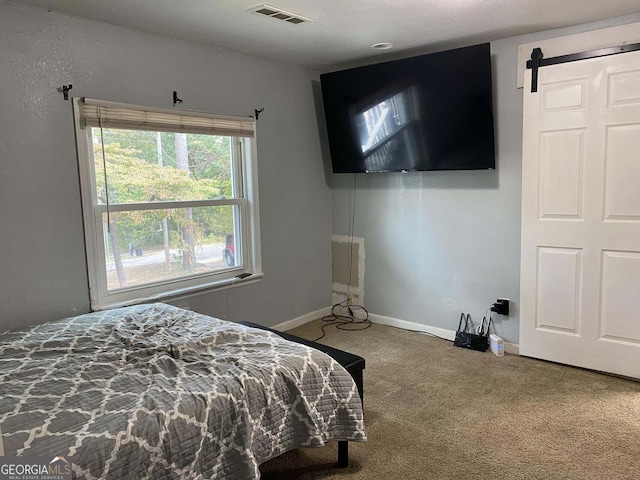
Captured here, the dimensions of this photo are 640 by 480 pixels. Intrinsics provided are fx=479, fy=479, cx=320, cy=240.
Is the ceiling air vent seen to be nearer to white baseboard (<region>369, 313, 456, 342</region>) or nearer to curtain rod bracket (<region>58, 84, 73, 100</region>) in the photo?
curtain rod bracket (<region>58, 84, 73, 100</region>)

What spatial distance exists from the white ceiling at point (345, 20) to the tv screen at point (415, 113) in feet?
0.68

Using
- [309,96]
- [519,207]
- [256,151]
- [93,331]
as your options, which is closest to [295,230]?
[256,151]

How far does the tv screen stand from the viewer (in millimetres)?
3391

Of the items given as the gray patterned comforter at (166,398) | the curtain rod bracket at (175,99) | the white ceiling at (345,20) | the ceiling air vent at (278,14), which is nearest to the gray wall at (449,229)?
the white ceiling at (345,20)

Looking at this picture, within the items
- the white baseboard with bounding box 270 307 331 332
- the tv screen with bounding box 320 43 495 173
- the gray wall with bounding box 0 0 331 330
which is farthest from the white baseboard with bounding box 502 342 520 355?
the gray wall with bounding box 0 0 331 330

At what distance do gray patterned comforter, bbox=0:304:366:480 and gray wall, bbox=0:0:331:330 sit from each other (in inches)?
14.6

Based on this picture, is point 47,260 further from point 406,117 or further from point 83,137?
point 406,117

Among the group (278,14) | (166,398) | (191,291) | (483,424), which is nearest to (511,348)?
(483,424)

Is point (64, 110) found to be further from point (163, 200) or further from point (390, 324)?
point (390, 324)

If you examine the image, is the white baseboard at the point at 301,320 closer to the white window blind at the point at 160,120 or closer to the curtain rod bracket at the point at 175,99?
the white window blind at the point at 160,120

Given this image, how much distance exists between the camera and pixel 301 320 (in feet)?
14.2

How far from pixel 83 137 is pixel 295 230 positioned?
1903 millimetres

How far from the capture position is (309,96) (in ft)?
13.9

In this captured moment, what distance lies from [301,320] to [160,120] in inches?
83.6
